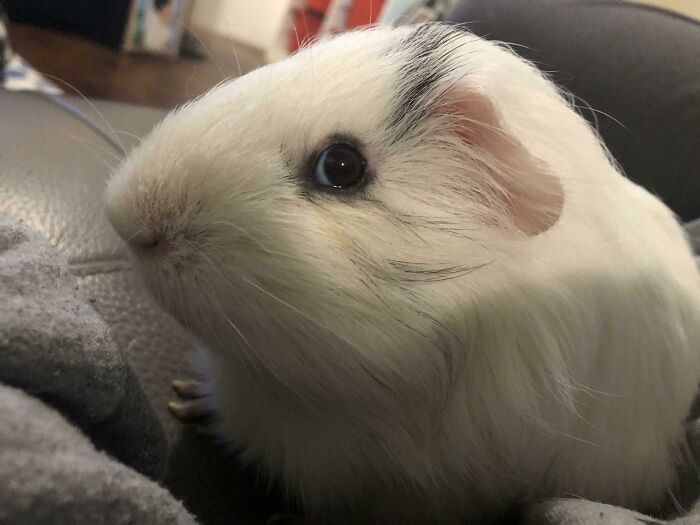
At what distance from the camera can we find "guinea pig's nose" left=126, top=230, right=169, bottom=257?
47cm

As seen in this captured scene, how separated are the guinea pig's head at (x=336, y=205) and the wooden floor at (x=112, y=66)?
1.72m

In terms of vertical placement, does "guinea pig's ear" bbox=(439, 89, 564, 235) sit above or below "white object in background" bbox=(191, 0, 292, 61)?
above

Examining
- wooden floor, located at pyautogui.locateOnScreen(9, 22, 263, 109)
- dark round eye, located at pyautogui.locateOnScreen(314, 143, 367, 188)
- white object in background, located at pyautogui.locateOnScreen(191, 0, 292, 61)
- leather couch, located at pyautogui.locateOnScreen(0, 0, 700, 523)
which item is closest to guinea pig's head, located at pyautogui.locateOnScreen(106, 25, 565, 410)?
dark round eye, located at pyautogui.locateOnScreen(314, 143, 367, 188)

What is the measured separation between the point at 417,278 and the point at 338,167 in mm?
105

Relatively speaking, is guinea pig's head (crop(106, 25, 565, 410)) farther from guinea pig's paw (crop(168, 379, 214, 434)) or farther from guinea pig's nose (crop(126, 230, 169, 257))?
guinea pig's paw (crop(168, 379, 214, 434))

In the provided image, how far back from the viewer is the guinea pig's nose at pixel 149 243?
0.47 metres

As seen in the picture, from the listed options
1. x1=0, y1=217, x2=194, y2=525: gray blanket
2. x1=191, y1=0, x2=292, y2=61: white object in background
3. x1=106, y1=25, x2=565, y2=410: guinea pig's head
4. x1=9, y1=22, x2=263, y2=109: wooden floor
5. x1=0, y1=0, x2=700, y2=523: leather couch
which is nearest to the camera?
x1=0, y1=217, x2=194, y2=525: gray blanket

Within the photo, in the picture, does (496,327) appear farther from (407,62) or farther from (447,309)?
(407,62)

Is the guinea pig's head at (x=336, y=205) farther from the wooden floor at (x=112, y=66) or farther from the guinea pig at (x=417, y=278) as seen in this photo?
the wooden floor at (x=112, y=66)

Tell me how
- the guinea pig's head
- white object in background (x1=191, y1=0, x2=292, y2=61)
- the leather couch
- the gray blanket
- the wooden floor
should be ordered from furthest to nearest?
white object in background (x1=191, y1=0, x2=292, y2=61)
the wooden floor
the leather couch
the guinea pig's head
the gray blanket

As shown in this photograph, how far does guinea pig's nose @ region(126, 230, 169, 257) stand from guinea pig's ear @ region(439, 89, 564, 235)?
0.25 metres

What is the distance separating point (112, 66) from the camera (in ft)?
8.21

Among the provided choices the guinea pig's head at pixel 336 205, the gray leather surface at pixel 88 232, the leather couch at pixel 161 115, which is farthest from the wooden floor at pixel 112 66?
the guinea pig's head at pixel 336 205

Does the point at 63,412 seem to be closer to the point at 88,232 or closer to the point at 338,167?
the point at 338,167
